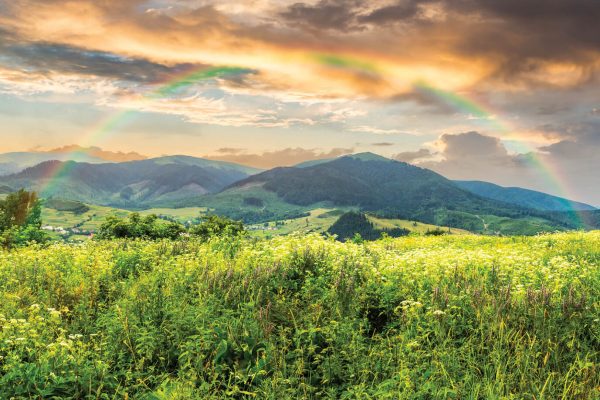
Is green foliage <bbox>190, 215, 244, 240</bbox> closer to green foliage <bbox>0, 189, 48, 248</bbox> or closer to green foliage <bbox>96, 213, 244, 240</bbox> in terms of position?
green foliage <bbox>96, 213, 244, 240</bbox>

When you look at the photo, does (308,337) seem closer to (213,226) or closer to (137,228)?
(213,226)

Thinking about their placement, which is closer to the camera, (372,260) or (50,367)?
(50,367)

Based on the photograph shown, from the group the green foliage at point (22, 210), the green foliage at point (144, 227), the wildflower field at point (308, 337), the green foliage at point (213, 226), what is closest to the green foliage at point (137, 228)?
the green foliage at point (144, 227)

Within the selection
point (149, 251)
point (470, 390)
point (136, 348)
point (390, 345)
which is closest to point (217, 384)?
point (136, 348)

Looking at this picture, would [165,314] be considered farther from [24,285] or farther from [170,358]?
[24,285]

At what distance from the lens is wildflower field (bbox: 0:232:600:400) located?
6074 mm

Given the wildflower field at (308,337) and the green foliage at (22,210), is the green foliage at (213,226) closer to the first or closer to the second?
the green foliage at (22,210)

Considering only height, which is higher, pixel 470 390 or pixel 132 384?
pixel 470 390

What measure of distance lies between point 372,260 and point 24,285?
8902 mm

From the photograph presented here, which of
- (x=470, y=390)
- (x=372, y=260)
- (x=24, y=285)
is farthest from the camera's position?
(x=372, y=260)

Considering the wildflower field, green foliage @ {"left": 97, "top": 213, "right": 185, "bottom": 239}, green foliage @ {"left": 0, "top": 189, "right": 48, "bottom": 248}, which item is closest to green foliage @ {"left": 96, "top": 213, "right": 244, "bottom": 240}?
green foliage @ {"left": 97, "top": 213, "right": 185, "bottom": 239}

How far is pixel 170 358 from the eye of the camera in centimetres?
706

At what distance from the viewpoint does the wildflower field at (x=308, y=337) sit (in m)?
6.07

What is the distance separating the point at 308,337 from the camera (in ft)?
23.4
